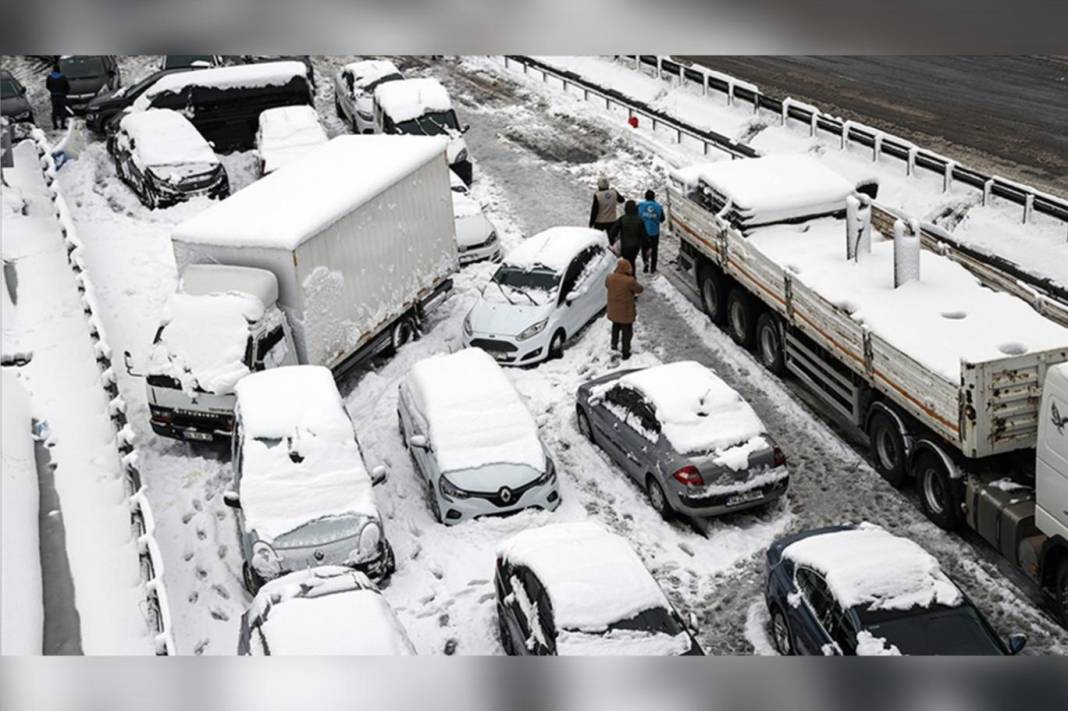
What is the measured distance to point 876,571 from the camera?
1205cm

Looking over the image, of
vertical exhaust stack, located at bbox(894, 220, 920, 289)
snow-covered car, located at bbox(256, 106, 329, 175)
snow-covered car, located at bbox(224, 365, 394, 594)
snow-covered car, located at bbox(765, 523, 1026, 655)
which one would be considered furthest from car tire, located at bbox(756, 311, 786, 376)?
snow-covered car, located at bbox(256, 106, 329, 175)

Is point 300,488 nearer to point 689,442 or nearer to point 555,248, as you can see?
point 689,442

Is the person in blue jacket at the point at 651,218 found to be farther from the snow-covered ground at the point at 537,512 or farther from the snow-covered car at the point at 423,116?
the snow-covered car at the point at 423,116

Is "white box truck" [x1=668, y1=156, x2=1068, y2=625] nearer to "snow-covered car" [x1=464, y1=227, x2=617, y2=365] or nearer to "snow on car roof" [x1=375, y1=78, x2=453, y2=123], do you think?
"snow-covered car" [x1=464, y1=227, x2=617, y2=365]

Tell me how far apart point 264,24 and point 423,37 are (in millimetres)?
178

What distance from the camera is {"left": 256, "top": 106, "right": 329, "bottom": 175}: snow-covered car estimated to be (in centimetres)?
2639

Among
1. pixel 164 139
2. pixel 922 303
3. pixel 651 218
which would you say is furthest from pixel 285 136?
pixel 922 303

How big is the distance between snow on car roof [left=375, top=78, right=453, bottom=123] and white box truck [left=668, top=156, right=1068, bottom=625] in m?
8.29

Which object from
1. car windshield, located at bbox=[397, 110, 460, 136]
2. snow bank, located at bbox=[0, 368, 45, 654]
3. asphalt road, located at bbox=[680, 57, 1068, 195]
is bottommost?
snow bank, located at bbox=[0, 368, 45, 654]

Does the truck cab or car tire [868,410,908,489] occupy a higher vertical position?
the truck cab

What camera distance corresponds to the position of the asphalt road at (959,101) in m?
26.9

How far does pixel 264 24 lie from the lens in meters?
1.45

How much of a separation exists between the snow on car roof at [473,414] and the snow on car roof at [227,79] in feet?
51.0

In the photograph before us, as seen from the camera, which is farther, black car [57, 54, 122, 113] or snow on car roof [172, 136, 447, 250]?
black car [57, 54, 122, 113]
